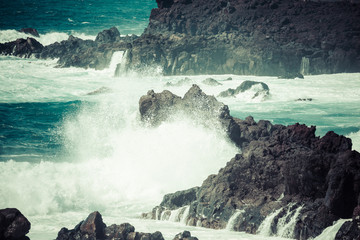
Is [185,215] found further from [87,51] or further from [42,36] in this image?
[42,36]

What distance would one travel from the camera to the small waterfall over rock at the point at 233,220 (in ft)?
44.9

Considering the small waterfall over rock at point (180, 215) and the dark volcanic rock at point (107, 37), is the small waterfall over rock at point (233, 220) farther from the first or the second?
the dark volcanic rock at point (107, 37)

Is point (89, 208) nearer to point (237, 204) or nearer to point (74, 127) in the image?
point (237, 204)

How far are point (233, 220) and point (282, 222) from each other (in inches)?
66.4

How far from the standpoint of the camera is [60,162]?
2262 cm

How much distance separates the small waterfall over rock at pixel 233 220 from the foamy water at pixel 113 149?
322mm

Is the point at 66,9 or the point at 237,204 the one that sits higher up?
the point at 66,9

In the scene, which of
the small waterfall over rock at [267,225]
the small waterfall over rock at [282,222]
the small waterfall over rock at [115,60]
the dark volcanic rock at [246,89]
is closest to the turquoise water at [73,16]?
the small waterfall over rock at [115,60]

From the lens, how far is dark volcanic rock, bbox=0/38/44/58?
56969mm

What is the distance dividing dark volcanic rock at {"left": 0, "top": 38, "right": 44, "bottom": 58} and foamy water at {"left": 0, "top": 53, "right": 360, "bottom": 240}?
55.0 feet

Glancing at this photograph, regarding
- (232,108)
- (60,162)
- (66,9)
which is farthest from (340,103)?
(66,9)

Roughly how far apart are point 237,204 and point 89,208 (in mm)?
6849

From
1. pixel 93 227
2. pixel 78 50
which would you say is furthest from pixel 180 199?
pixel 78 50

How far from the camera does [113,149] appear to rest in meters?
24.4
